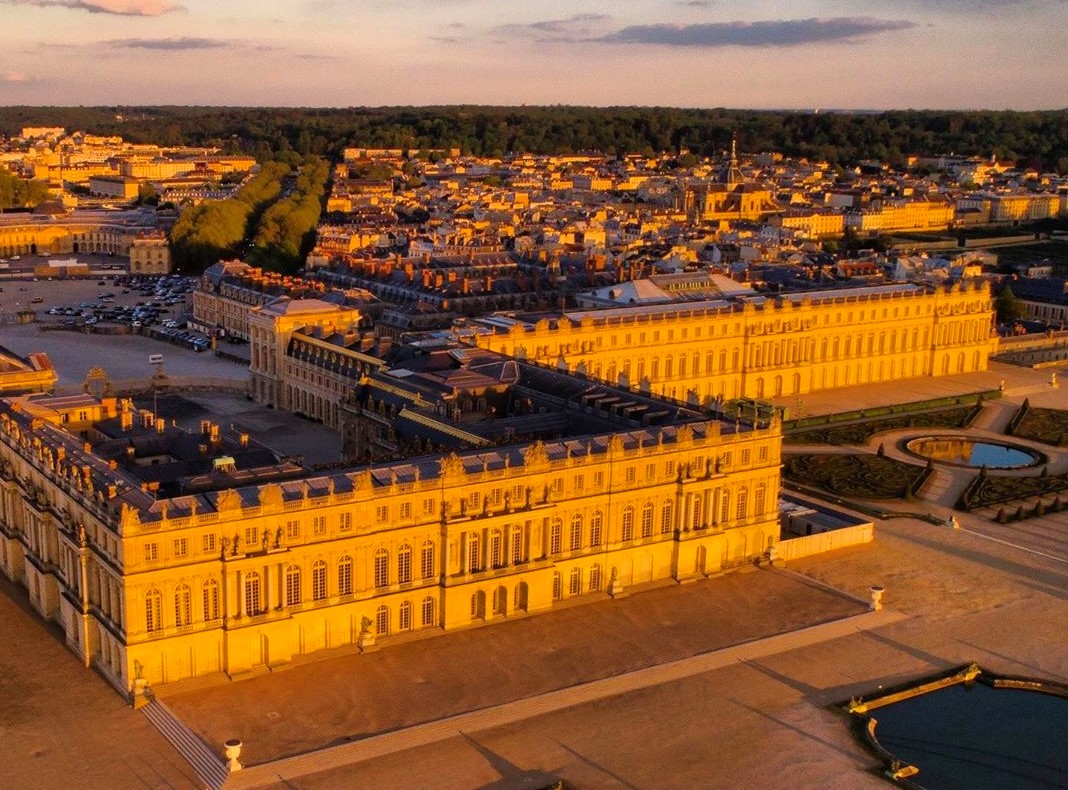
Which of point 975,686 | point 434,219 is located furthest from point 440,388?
point 434,219

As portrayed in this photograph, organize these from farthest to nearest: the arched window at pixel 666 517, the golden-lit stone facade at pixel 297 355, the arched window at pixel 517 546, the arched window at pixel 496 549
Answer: the golden-lit stone facade at pixel 297 355, the arched window at pixel 666 517, the arched window at pixel 517 546, the arched window at pixel 496 549

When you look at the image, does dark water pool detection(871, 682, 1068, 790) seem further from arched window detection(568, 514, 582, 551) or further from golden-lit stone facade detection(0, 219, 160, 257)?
golden-lit stone facade detection(0, 219, 160, 257)

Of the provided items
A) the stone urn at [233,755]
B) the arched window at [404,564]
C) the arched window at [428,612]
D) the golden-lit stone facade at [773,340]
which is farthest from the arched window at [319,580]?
the golden-lit stone facade at [773,340]

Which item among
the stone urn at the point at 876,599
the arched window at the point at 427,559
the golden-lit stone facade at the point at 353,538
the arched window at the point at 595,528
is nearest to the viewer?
the golden-lit stone facade at the point at 353,538

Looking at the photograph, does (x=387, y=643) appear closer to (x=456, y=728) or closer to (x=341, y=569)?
(x=341, y=569)

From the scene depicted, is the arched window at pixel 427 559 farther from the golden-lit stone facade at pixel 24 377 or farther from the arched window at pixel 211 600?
the golden-lit stone facade at pixel 24 377

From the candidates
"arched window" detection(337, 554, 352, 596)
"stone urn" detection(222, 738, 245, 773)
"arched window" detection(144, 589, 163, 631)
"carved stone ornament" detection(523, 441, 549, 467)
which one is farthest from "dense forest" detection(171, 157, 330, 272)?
"stone urn" detection(222, 738, 245, 773)
